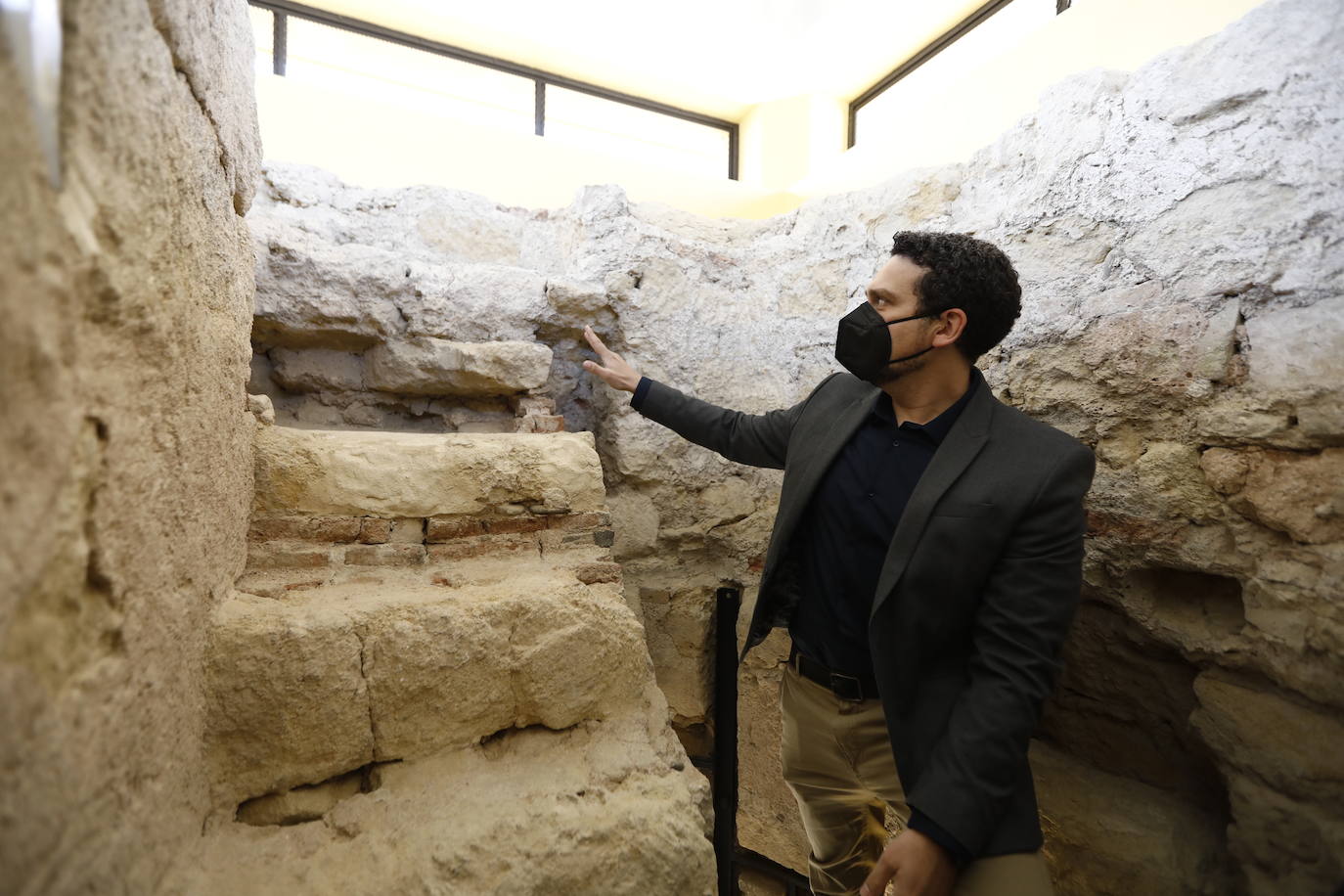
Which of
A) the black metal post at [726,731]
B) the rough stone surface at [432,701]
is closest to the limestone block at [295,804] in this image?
the rough stone surface at [432,701]

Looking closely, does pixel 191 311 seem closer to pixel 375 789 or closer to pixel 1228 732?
pixel 375 789

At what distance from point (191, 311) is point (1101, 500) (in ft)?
7.06

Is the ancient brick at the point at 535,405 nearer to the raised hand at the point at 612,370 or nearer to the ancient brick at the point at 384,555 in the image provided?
the raised hand at the point at 612,370

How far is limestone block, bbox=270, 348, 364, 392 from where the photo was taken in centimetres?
220

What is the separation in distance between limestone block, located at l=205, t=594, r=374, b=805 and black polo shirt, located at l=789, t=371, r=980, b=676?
110 centimetres

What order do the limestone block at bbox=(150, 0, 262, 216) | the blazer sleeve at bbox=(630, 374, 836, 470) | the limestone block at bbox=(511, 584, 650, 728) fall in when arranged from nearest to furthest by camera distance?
1. the limestone block at bbox=(150, 0, 262, 216)
2. the limestone block at bbox=(511, 584, 650, 728)
3. the blazer sleeve at bbox=(630, 374, 836, 470)

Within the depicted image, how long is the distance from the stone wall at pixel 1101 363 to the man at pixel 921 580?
42cm

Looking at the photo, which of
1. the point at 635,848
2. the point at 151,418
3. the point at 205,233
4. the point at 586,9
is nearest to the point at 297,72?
the point at 586,9

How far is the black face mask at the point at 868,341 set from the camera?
1.69 meters

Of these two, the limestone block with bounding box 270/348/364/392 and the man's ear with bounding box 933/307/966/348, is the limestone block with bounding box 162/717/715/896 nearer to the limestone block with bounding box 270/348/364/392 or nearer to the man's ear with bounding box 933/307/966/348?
the man's ear with bounding box 933/307/966/348

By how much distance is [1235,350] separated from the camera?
5.39 feet

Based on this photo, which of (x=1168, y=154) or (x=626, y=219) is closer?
(x=1168, y=154)

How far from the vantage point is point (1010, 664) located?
1.45 m

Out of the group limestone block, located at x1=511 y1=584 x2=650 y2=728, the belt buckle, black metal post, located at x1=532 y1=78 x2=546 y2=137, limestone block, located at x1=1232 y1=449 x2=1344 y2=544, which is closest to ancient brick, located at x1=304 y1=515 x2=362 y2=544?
limestone block, located at x1=511 y1=584 x2=650 y2=728
